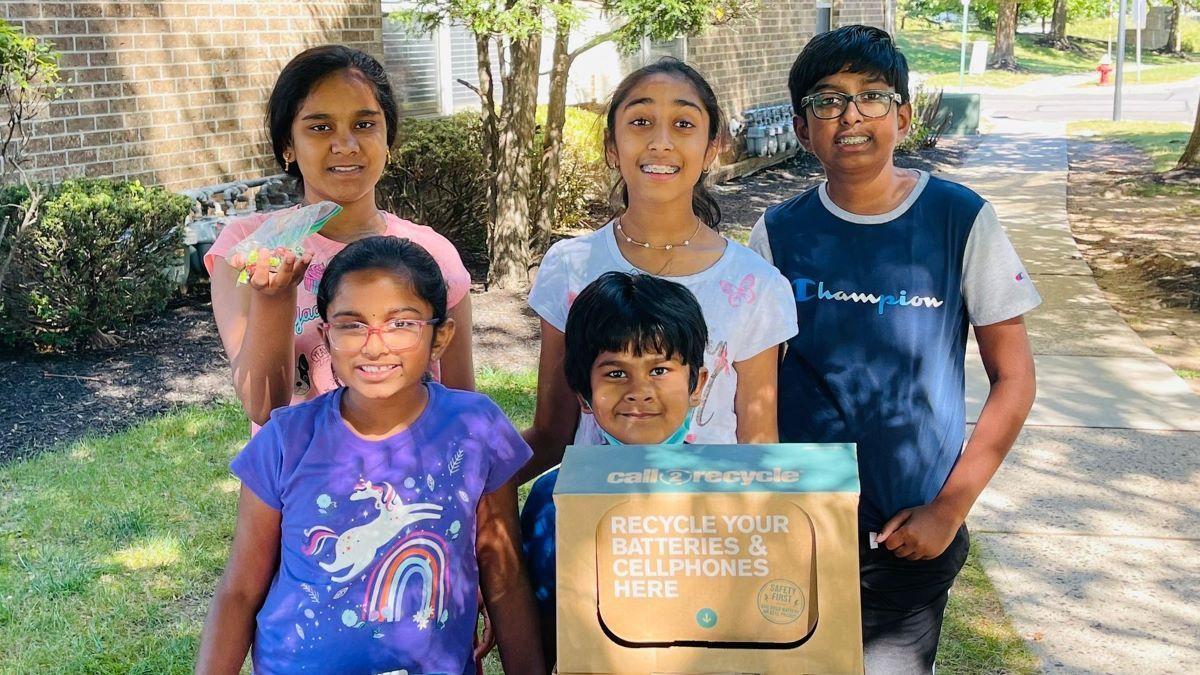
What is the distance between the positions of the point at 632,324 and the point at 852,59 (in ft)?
2.46

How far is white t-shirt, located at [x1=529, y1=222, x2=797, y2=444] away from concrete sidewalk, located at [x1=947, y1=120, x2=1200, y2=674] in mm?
1975

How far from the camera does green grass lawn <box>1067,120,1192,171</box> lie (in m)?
17.9

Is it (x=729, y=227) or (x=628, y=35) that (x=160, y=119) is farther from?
(x=729, y=227)

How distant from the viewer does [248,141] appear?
9.05m

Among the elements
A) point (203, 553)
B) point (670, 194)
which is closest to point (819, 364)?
point (670, 194)

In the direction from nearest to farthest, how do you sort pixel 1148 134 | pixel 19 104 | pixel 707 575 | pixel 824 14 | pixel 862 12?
pixel 707 575, pixel 19 104, pixel 824 14, pixel 1148 134, pixel 862 12

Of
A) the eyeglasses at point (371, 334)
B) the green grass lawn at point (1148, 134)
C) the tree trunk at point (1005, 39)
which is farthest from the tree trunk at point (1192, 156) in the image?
the tree trunk at point (1005, 39)

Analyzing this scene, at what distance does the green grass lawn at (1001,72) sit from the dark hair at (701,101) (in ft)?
120

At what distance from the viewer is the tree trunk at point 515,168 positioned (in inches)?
334

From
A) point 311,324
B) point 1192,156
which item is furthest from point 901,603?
point 1192,156

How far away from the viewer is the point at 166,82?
323 inches

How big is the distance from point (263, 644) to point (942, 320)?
4.60 feet

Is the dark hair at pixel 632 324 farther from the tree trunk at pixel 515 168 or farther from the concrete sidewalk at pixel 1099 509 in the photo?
the tree trunk at pixel 515 168

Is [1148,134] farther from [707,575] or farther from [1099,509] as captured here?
[707,575]
